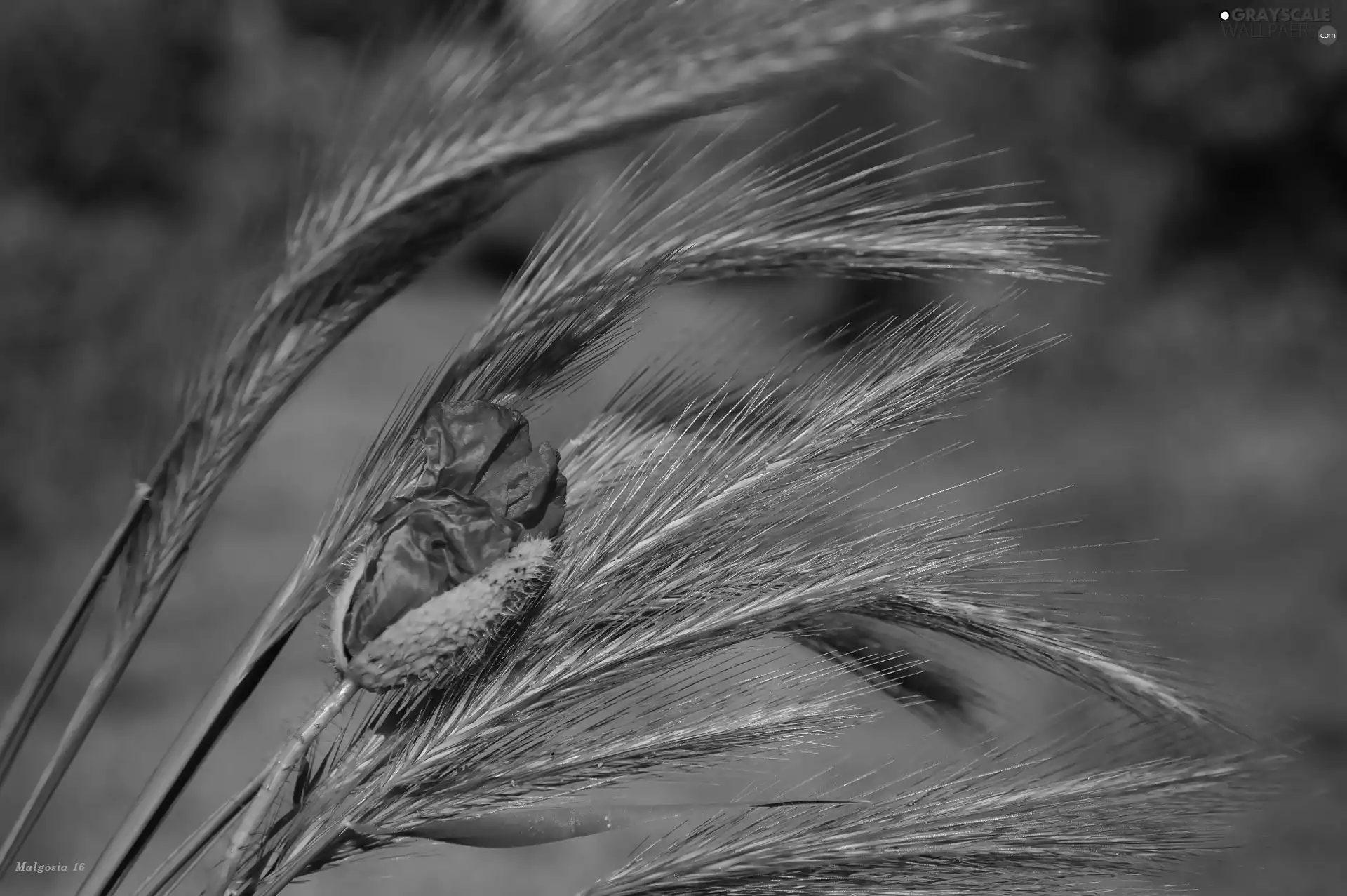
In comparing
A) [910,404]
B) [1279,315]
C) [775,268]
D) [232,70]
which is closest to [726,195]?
[775,268]

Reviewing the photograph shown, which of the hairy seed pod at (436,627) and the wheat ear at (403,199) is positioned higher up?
the wheat ear at (403,199)

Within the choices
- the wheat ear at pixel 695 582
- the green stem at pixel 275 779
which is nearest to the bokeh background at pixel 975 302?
the wheat ear at pixel 695 582

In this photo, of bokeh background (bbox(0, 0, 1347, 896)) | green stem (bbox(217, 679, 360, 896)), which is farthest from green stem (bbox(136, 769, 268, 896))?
bokeh background (bbox(0, 0, 1347, 896))

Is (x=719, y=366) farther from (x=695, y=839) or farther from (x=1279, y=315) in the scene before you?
(x=1279, y=315)

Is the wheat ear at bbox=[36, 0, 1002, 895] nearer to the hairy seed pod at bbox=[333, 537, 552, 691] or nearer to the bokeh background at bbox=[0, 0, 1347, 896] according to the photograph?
the hairy seed pod at bbox=[333, 537, 552, 691]

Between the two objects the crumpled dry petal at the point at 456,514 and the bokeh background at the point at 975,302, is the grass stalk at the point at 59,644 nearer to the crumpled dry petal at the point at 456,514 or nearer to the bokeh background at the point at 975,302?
the crumpled dry petal at the point at 456,514

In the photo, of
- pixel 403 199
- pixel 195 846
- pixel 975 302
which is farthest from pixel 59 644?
pixel 975 302
